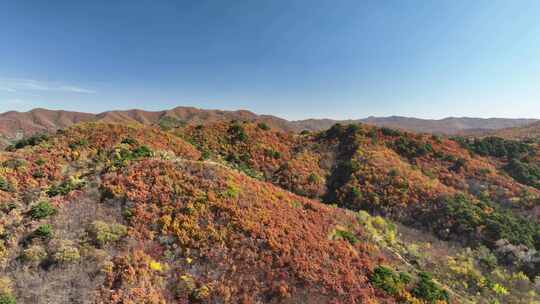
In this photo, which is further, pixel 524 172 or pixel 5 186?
pixel 524 172

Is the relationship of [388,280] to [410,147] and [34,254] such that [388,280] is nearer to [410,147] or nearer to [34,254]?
[34,254]

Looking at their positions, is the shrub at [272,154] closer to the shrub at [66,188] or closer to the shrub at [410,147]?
the shrub at [410,147]

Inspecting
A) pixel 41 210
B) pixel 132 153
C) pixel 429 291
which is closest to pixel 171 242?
pixel 41 210

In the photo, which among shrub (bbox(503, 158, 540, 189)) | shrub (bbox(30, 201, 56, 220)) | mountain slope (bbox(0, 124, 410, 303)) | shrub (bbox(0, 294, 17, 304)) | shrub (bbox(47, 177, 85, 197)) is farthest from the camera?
shrub (bbox(503, 158, 540, 189))

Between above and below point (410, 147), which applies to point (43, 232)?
below

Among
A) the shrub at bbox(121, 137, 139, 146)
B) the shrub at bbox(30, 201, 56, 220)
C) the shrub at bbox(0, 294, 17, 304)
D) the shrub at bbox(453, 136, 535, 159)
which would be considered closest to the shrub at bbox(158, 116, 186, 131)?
the shrub at bbox(121, 137, 139, 146)

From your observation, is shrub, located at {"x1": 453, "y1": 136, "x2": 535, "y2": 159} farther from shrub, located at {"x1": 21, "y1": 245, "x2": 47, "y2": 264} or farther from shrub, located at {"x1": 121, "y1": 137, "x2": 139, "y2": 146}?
shrub, located at {"x1": 21, "y1": 245, "x2": 47, "y2": 264}
